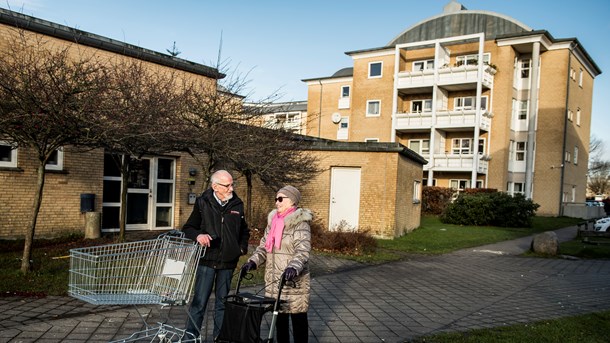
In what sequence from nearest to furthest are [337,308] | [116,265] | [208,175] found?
1. [116,265]
2. [337,308]
3. [208,175]

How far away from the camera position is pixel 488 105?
118ft

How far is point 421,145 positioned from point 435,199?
7.94 metres

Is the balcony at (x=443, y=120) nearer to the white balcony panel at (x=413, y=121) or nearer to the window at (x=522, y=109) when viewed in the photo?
the white balcony panel at (x=413, y=121)

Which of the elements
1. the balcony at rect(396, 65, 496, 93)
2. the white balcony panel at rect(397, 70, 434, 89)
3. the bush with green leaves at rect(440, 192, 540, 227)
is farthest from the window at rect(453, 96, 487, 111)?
the bush with green leaves at rect(440, 192, 540, 227)

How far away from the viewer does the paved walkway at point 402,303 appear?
18.9 feet

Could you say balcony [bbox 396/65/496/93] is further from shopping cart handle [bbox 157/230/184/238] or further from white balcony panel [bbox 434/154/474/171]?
shopping cart handle [bbox 157/230/184/238]

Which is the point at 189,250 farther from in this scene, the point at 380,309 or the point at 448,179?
the point at 448,179

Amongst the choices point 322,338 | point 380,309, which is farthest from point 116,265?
point 380,309

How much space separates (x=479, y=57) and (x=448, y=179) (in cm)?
946

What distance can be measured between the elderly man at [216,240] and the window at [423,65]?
35.9 meters

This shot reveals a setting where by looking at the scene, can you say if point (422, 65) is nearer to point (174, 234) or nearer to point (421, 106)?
point (421, 106)

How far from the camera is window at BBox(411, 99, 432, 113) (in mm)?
38072

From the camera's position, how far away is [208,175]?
11.6 meters

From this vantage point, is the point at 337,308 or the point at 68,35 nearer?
the point at 337,308
